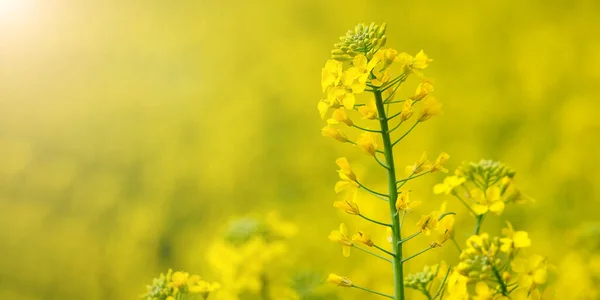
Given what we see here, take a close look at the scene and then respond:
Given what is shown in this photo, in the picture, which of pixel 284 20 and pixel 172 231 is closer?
pixel 172 231

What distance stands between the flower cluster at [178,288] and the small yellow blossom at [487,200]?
42 cm

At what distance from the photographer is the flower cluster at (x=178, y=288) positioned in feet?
3.26

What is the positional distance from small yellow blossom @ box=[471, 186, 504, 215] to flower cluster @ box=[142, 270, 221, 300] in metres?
0.42

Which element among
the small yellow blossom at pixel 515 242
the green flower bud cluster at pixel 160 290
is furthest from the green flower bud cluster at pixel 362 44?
the green flower bud cluster at pixel 160 290

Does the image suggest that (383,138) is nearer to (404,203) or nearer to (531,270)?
(404,203)

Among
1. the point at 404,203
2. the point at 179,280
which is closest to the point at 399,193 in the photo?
the point at 404,203

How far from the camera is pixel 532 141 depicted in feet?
4.90

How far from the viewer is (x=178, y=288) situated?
1.00 meters

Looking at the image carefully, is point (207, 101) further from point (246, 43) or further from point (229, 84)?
point (246, 43)

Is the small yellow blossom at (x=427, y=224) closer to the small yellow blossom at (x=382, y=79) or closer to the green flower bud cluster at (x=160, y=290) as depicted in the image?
the small yellow blossom at (x=382, y=79)

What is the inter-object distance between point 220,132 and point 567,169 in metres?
0.82

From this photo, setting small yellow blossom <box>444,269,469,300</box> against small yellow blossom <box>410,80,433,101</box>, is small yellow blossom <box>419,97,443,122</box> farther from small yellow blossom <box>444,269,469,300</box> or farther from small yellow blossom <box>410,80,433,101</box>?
small yellow blossom <box>444,269,469,300</box>

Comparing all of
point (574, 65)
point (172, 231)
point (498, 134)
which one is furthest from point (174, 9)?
point (574, 65)

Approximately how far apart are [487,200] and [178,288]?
50 cm
